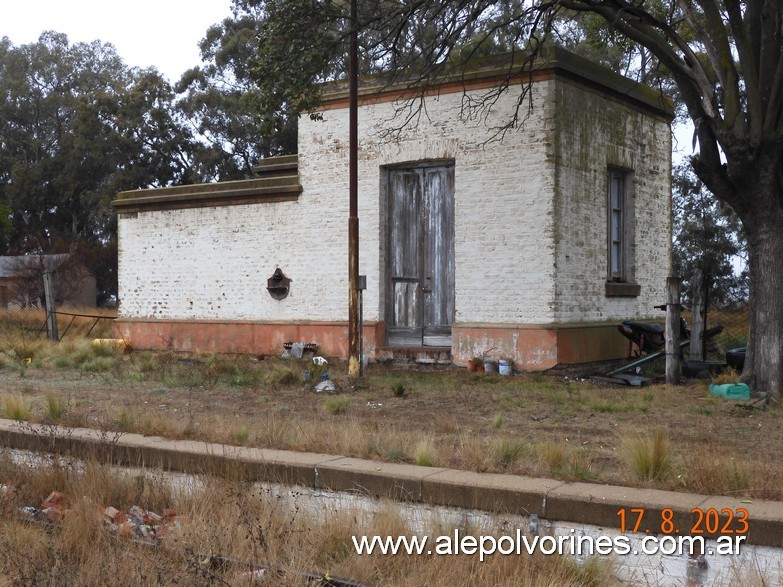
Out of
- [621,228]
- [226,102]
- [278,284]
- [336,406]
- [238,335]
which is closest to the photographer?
[336,406]

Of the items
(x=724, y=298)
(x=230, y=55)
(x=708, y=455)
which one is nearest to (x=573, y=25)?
(x=724, y=298)

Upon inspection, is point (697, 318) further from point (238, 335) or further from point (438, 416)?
point (238, 335)

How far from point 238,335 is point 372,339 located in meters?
3.47

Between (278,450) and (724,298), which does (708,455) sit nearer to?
(278,450)

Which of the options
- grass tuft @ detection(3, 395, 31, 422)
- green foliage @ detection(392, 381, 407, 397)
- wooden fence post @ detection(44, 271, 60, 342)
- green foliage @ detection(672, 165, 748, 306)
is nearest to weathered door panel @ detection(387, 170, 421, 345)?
green foliage @ detection(392, 381, 407, 397)

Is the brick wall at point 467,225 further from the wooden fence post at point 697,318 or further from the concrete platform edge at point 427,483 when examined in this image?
the concrete platform edge at point 427,483

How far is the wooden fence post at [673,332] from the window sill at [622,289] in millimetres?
2728

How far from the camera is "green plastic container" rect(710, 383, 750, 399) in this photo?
471 inches

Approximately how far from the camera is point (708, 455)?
6973 mm

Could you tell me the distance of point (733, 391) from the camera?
474 inches

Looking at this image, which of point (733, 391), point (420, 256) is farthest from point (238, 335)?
point (733, 391)

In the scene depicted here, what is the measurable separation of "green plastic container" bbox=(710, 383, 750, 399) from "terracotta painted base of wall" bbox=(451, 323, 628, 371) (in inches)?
124

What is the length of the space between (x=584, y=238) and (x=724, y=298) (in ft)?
59.0

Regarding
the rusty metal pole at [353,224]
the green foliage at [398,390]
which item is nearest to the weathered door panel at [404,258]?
the rusty metal pole at [353,224]
